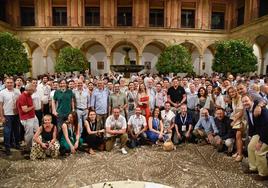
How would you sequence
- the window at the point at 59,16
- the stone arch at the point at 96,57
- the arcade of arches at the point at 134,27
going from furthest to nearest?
the stone arch at the point at 96,57, the window at the point at 59,16, the arcade of arches at the point at 134,27

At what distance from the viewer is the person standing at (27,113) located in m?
5.89

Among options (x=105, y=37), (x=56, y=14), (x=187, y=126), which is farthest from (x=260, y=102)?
(x=56, y=14)

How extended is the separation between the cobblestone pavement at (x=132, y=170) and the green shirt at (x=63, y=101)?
1.30 meters

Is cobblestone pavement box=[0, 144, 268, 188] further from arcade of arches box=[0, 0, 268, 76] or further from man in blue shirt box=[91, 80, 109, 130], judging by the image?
arcade of arches box=[0, 0, 268, 76]

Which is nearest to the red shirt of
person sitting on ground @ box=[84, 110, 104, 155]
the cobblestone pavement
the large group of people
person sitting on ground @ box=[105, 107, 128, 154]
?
the large group of people

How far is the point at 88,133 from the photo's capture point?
258 inches

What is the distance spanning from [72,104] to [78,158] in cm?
156

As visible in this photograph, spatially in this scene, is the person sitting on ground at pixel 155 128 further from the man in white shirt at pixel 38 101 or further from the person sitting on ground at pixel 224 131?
the man in white shirt at pixel 38 101

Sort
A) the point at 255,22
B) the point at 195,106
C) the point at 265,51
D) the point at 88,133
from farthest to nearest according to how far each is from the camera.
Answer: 1. the point at 265,51
2. the point at 255,22
3. the point at 195,106
4. the point at 88,133

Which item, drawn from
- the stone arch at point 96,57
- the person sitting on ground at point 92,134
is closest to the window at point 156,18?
the stone arch at point 96,57

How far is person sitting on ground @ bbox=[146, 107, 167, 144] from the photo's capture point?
7086 millimetres

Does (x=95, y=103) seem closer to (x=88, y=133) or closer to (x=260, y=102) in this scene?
(x=88, y=133)

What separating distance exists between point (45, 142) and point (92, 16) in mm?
20136

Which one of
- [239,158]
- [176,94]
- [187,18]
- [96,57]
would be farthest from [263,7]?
[239,158]
